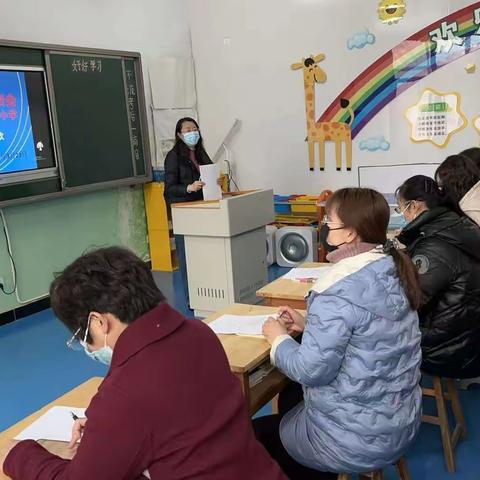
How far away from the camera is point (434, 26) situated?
17.4 ft

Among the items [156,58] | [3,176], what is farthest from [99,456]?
[156,58]

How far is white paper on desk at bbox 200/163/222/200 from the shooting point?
4.22 m

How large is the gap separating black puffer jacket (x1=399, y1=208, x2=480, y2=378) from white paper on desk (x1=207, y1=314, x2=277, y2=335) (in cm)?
68

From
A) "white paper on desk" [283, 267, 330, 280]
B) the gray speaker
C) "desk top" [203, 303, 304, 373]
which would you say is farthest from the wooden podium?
"desk top" [203, 303, 304, 373]

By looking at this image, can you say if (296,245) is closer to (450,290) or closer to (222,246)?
(222,246)

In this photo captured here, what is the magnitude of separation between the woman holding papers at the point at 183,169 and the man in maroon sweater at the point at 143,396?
11.0 ft

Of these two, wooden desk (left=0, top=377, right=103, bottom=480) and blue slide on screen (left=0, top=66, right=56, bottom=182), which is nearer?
wooden desk (left=0, top=377, right=103, bottom=480)

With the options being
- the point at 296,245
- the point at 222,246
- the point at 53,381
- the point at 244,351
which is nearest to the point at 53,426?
the point at 244,351

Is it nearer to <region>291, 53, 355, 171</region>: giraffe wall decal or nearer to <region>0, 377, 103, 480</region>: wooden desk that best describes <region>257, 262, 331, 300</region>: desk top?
<region>0, 377, 103, 480</region>: wooden desk

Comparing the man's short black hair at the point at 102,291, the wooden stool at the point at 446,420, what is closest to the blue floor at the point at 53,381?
the wooden stool at the point at 446,420

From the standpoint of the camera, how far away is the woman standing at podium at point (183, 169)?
15.3ft

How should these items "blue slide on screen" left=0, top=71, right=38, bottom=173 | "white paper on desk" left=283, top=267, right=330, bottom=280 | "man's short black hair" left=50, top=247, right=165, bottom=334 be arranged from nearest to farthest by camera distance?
1. "man's short black hair" left=50, top=247, right=165, bottom=334
2. "white paper on desk" left=283, top=267, right=330, bottom=280
3. "blue slide on screen" left=0, top=71, right=38, bottom=173

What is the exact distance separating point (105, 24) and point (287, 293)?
4297mm

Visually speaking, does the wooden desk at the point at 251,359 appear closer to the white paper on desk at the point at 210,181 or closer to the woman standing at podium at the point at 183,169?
the white paper on desk at the point at 210,181
